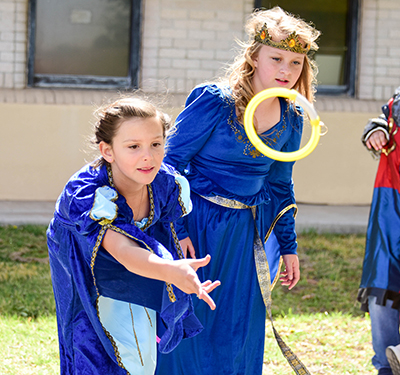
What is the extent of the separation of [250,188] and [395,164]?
101cm

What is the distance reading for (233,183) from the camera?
296 cm

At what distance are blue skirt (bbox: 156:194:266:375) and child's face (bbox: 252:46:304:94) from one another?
24.3 inches

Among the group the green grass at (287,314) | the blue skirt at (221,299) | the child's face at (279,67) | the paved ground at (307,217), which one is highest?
the child's face at (279,67)

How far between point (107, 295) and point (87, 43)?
5978 millimetres

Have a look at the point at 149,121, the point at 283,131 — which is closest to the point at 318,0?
the point at 283,131

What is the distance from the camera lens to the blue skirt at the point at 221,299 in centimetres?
298

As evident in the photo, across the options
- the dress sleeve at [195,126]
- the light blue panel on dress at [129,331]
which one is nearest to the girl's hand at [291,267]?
the dress sleeve at [195,126]

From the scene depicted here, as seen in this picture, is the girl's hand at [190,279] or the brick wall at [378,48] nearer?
the girl's hand at [190,279]

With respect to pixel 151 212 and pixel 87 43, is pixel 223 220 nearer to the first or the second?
pixel 151 212

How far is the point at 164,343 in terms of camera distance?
248cm

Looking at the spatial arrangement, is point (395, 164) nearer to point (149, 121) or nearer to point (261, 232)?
point (261, 232)

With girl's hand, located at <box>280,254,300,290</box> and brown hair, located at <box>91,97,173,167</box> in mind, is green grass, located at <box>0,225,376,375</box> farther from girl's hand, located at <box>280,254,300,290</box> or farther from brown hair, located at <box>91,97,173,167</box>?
brown hair, located at <box>91,97,173,167</box>

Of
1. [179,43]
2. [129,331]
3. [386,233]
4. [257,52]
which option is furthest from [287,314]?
[179,43]

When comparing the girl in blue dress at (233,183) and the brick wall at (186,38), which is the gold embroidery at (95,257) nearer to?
the girl in blue dress at (233,183)
